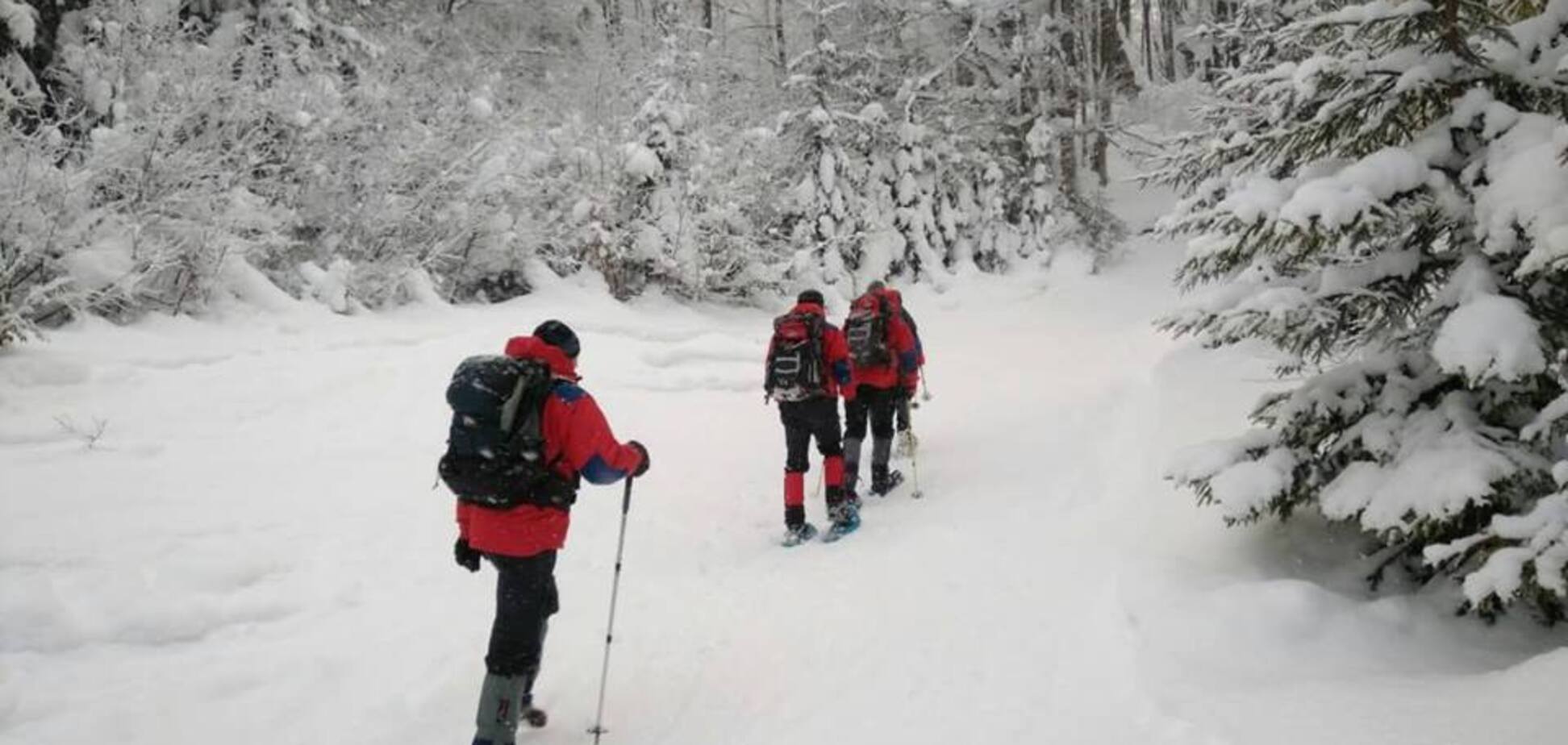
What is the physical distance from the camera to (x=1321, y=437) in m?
4.96

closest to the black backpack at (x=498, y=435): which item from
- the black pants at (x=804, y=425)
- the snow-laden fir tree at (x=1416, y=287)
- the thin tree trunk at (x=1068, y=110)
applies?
the snow-laden fir tree at (x=1416, y=287)

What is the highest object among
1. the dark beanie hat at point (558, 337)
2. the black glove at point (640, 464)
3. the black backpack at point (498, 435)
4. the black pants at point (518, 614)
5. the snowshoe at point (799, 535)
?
the dark beanie hat at point (558, 337)

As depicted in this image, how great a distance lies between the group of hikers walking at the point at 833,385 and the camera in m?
7.80

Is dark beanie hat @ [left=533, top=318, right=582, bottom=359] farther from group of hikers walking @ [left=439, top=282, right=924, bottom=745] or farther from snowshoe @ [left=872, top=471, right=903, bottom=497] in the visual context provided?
snowshoe @ [left=872, top=471, right=903, bottom=497]

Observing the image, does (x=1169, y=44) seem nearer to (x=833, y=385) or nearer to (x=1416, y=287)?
(x=833, y=385)

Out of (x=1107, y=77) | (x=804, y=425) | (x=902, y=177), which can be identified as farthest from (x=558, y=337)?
(x=1107, y=77)

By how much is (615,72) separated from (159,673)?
54.6 ft

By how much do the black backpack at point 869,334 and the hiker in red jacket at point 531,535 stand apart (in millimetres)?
4507

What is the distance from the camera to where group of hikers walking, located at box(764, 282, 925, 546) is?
7.80m

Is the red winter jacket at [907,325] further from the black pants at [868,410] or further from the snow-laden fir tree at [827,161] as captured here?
the snow-laden fir tree at [827,161]

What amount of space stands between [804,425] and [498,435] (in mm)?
4088

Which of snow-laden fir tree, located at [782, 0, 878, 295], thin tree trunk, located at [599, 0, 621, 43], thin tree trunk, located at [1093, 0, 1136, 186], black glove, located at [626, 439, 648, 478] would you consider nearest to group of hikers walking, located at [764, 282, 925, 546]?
black glove, located at [626, 439, 648, 478]

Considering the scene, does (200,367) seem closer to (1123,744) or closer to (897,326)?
(897,326)

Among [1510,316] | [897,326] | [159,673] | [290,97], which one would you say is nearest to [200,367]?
[159,673]
